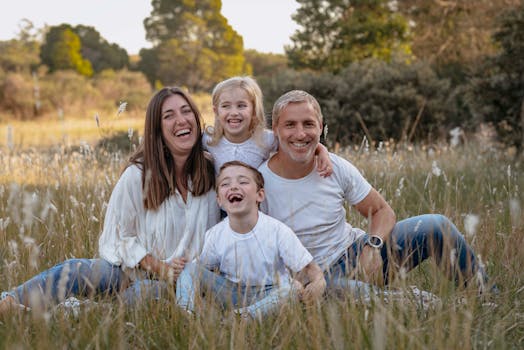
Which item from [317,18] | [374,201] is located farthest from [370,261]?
[317,18]

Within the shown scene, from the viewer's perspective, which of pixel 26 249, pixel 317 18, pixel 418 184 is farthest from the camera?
pixel 317 18

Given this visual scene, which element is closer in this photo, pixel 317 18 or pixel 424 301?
pixel 424 301

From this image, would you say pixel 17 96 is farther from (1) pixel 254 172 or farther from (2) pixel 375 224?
(2) pixel 375 224

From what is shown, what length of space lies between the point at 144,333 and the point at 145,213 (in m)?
1.11

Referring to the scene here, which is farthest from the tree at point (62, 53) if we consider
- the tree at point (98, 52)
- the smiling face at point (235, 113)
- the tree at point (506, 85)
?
the smiling face at point (235, 113)

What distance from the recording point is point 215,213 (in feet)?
11.8

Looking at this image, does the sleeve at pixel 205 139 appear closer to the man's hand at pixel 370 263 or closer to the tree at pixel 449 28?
the man's hand at pixel 370 263

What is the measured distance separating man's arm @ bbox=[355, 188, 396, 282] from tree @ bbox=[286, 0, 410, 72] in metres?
15.5

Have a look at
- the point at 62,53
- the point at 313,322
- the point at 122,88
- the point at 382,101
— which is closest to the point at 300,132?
the point at 313,322

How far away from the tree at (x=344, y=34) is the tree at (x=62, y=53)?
63.6 ft

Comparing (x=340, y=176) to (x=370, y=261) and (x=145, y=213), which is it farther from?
(x=145, y=213)

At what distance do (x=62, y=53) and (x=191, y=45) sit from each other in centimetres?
886

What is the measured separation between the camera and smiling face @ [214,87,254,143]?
152 inches

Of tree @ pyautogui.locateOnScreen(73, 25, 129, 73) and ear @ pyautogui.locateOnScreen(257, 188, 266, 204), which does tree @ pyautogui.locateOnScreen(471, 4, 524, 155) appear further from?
tree @ pyautogui.locateOnScreen(73, 25, 129, 73)
